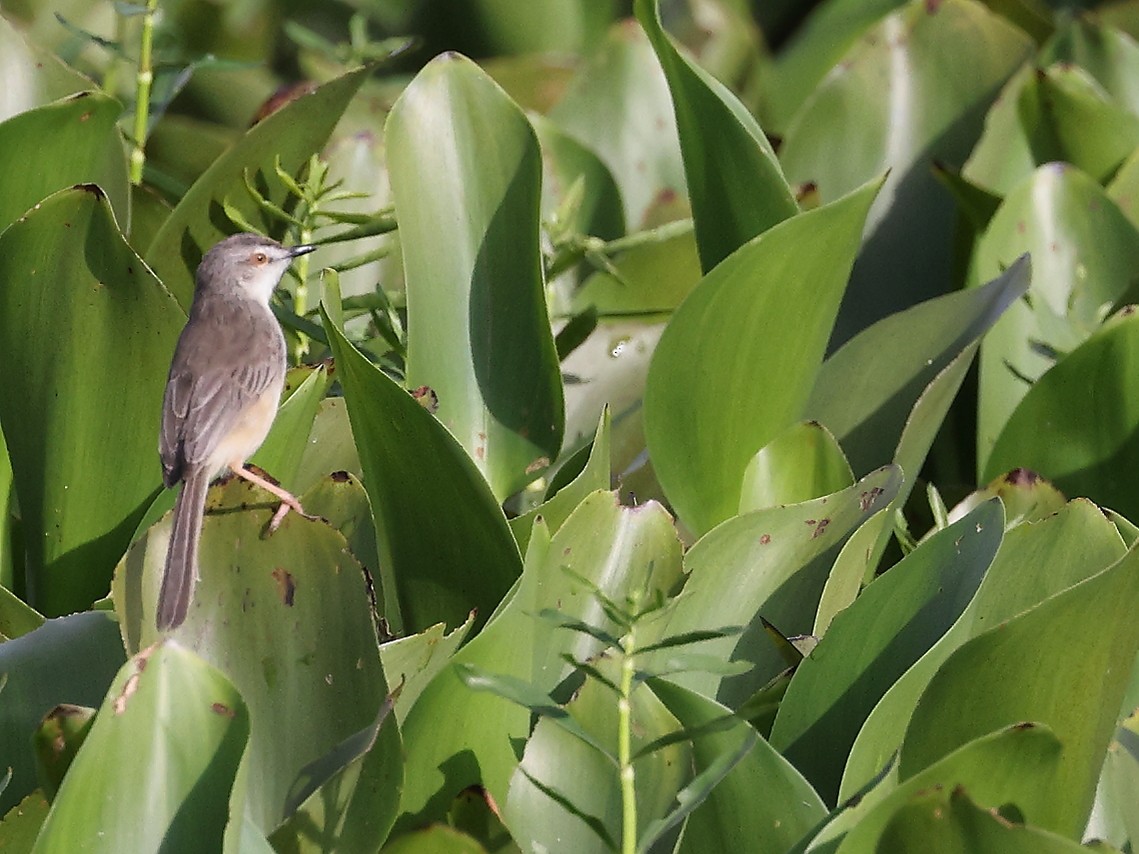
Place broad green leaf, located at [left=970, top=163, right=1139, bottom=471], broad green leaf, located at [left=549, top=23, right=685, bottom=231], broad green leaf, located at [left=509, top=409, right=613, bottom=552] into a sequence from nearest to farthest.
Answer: broad green leaf, located at [left=509, top=409, right=613, bottom=552] → broad green leaf, located at [left=970, top=163, right=1139, bottom=471] → broad green leaf, located at [left=549, top=23, right=685, bottom=231]

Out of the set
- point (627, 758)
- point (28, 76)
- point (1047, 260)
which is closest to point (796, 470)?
point (627, 758)

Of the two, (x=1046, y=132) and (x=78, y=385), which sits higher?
(x=78, y=385)

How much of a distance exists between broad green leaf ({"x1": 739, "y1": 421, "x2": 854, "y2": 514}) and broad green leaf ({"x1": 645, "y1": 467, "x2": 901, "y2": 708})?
0.86 ft

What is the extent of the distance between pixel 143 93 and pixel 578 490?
130 centimetres

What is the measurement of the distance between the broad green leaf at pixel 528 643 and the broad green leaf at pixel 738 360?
1.68 ft

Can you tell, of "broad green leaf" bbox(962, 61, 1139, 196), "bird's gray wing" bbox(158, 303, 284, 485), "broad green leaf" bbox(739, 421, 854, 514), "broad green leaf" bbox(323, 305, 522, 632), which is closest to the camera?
"broad green leaf" bbox(323, 305, 522, 632)

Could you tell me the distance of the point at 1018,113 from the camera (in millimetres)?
3471

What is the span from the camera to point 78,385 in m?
2.27

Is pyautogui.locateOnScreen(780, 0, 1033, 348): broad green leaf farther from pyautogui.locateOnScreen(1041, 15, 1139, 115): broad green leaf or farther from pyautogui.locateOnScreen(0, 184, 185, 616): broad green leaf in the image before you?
pyautogui.locateOnScreen(0, 184, 185, 616): broad green leaf

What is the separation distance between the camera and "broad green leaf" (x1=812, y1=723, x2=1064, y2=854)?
5.10 ft

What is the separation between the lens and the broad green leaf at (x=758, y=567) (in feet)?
6.66

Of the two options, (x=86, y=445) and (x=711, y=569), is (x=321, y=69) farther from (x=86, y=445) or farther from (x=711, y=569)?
(x=711, y=569)

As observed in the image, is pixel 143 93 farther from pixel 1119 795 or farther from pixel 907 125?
pixel 1119 795

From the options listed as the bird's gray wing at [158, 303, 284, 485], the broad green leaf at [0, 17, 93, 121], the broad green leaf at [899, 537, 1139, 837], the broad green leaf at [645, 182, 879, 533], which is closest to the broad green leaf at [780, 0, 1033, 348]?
the broad green leaf at [645, 182, 879, 533]
